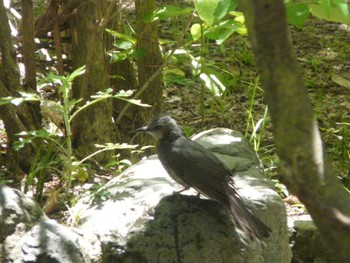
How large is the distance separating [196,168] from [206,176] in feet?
0.23

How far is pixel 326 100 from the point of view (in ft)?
22.5

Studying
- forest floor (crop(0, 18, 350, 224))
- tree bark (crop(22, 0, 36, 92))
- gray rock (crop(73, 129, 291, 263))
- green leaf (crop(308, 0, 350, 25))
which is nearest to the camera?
green leaf (crop(308, 0, 350, 25))

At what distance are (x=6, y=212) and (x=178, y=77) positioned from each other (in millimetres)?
3007

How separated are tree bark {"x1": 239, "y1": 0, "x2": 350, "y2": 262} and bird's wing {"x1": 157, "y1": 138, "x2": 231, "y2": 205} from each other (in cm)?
251

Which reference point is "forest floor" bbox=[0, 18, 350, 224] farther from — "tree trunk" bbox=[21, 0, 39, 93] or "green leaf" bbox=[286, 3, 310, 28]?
"green leaf" bbox=[286, 3, 310, 28]

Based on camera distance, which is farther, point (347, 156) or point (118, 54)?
point (347, 156)

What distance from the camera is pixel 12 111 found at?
14.6ft

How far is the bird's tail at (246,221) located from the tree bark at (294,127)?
2.49m

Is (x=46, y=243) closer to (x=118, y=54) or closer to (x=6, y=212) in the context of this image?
(x=6, y=212)

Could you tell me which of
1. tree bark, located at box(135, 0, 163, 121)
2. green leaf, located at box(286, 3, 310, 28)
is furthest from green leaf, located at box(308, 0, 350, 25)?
tree bark, located at box(135, 0, 163, 121)

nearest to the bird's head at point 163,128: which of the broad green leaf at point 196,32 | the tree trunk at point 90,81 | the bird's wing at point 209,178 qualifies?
the bird's wing at point 209,178

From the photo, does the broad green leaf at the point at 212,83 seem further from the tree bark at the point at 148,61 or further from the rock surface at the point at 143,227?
the rock surface at the point at 143,227

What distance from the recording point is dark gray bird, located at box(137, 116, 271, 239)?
3.45 m

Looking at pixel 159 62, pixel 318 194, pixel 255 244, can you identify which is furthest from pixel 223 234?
pixel 318 194
